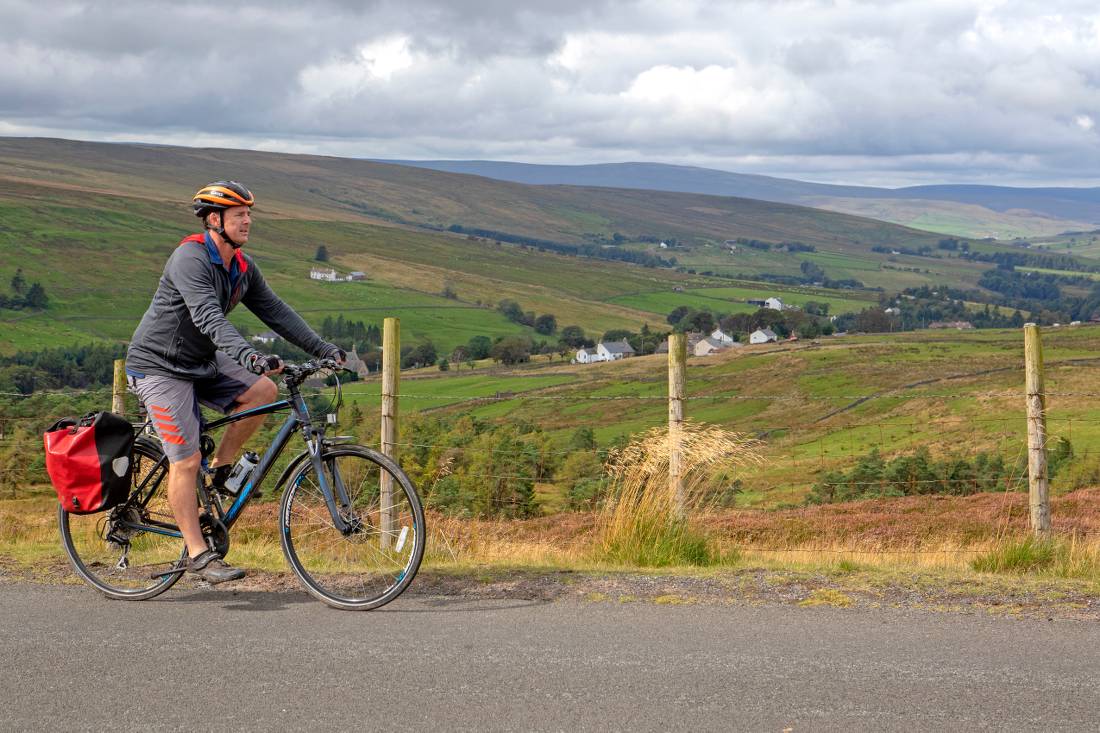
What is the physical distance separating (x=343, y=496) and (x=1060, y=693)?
13.0 feet

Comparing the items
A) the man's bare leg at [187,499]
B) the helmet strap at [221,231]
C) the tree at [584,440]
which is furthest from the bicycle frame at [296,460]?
the tree at [584,440]

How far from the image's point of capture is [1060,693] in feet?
15.5

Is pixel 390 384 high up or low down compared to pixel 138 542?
up

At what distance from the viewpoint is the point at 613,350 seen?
138375mm

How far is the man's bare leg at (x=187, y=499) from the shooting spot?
22.7 feet

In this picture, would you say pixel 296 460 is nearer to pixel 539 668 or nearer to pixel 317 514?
pixel 317 514

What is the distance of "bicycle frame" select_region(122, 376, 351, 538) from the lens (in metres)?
6.74

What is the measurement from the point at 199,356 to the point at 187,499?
87 cm

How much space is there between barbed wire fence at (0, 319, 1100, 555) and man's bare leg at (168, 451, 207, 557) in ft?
9.20

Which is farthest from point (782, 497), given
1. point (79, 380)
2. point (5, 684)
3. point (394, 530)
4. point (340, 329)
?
point (340, 329)

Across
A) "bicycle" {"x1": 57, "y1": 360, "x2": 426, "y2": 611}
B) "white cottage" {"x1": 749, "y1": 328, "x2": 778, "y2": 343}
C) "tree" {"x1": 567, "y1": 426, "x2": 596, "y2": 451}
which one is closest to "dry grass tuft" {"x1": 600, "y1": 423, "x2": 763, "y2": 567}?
"bicycle" {"x1": 57, "y1": 360, "x2": 426, "y2": 611}

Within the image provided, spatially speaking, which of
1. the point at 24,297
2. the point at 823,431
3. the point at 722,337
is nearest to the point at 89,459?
the point at 823,431

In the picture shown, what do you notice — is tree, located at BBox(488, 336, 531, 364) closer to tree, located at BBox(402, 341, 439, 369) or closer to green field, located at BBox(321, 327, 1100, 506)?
green field, located at BBox(321, 327, 1100, 506)

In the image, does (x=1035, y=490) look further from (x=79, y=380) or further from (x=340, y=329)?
(x=340, y=329)
